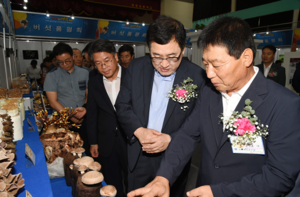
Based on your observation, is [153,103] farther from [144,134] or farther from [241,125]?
[241,125]

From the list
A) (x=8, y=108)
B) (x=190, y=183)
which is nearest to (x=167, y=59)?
(x=8, y=108)

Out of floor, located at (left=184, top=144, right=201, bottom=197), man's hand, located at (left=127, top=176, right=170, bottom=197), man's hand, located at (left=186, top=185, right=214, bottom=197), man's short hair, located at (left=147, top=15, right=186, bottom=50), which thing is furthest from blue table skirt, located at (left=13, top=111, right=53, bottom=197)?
floor, located at (left=184, top=144, right=201, bottom=197)

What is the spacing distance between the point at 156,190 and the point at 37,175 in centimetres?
65

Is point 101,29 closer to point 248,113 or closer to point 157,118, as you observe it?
point 157,118

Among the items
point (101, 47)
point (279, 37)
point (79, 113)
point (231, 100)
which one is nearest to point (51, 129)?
point (79, 113)

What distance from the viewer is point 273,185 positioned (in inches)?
33.1

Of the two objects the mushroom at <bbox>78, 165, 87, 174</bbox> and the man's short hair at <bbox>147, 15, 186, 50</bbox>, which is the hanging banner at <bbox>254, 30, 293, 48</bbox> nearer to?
the man's short hair at <bbox>147, 15, 186, 50</bbox>

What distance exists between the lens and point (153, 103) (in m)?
1.51

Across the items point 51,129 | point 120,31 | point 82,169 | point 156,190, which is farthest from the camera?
point 120,31

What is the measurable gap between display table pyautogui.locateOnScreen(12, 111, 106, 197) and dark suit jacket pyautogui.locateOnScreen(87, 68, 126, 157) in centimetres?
60

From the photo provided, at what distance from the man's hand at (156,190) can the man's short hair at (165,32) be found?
84 cm

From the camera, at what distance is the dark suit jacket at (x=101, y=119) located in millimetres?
2016

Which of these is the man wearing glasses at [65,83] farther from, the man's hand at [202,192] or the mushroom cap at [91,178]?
the man's hand at [202,192]

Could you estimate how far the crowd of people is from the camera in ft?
2.82
